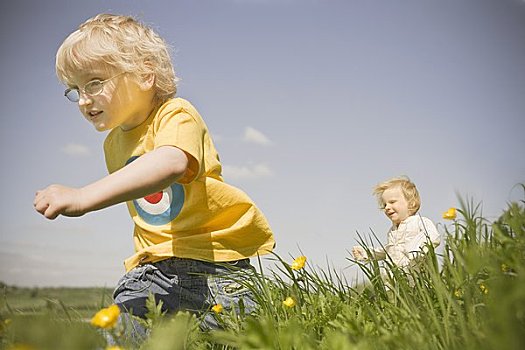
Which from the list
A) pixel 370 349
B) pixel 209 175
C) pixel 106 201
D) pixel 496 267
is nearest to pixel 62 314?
pixel 106 201

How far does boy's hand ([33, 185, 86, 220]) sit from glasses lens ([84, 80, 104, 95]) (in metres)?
0.38

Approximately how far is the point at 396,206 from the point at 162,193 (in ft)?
4.07

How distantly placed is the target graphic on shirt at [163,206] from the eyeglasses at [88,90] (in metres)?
0.21

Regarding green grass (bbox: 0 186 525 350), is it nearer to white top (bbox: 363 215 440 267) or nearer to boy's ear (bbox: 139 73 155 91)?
boy's ear (bbox: 139 73 155 91)

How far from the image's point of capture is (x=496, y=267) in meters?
0.69

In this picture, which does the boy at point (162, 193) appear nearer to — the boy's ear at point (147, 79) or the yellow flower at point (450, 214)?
the boy's ear at point (147, 79)

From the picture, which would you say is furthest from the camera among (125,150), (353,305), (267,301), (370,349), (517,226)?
(125,150)

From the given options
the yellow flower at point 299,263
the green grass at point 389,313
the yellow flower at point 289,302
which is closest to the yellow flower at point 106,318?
the green grass at point 389,313

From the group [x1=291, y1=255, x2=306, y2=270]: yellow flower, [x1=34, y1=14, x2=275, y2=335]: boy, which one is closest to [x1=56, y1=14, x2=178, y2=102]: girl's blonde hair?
[x1=34, y1=14, x2=275, y2=335]: boy

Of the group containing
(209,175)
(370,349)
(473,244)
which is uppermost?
(209,175)

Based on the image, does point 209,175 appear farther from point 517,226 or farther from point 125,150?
point 517,226

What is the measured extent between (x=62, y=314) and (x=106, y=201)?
0.17m

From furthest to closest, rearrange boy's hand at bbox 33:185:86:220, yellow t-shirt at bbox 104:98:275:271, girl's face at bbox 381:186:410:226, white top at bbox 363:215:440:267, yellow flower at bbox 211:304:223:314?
girl's face at bbox 381:186:410:226
white top at bbox 363:215:440:267
yellow t-shirt at bbox 104:98:275:271
yellow flower at bbox 211:304:223:314
boy's hand at bbox 33:185:86:220

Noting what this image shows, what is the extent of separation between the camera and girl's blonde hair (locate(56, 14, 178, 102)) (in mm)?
1194
